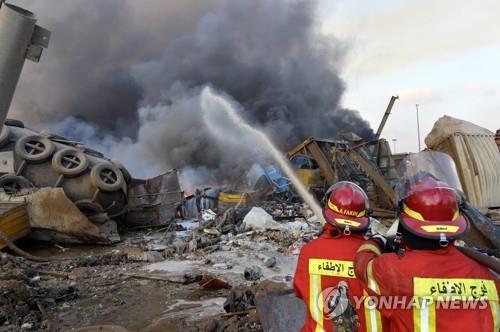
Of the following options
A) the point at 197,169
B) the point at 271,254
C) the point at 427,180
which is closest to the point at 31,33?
the point at 427,180

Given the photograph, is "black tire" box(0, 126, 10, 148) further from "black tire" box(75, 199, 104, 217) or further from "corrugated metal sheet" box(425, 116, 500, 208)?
"corrugated metal sheet" box(425, 116, 500, 208)

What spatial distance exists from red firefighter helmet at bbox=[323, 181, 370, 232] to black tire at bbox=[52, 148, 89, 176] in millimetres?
8550

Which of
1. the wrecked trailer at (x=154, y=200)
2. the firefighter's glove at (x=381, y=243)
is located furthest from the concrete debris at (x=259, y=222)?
the firefighter's glove at (x=381, y=243)

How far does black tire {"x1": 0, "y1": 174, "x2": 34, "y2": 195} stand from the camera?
29.2 ft

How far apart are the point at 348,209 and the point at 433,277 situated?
62 cm

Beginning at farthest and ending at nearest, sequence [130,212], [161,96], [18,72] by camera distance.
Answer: [161,96]
[130,212]
[18,72]

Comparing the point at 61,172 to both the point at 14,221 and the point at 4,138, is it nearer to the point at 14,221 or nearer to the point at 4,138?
the point at 4,138

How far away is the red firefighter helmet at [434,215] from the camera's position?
146cm

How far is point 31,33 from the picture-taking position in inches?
143

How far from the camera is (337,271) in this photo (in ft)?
6.22

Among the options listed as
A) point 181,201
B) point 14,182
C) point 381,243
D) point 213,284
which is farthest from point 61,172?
point 381,243

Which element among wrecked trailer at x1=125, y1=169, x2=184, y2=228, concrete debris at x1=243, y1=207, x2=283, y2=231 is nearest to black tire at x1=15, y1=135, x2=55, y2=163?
wrecked trailer at x1=125, y1=169, x2=184, y2=228

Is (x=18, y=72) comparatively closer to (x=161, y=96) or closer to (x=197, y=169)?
(x=197, y=169)

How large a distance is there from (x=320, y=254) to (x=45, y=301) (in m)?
4.20
